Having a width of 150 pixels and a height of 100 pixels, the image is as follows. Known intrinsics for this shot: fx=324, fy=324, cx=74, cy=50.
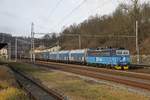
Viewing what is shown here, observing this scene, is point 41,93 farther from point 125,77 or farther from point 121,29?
point 121,29

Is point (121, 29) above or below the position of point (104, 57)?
above

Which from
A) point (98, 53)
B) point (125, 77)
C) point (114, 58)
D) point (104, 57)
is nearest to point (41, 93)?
point (125, 77)

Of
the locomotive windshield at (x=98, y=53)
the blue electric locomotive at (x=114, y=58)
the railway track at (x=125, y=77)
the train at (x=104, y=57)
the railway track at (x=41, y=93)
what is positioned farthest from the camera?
the locomotive windshield at (x=98, y=53)

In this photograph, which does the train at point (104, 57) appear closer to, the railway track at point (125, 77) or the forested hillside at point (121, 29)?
the railway track at point (125, 77)

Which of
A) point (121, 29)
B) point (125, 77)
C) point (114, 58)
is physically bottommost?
point (125, 77)

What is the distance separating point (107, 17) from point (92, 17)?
44.1 ft

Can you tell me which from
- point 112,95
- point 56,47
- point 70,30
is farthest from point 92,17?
point 112,95

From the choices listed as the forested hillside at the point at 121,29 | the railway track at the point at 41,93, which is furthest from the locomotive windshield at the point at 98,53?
the railway track at the point at 41,93

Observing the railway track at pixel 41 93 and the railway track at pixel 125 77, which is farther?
the railway track at pixel 125 77

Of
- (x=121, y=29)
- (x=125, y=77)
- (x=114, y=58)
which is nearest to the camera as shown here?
(x=125, y=77)

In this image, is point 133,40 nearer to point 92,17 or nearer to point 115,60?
point 115,60

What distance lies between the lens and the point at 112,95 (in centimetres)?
1686

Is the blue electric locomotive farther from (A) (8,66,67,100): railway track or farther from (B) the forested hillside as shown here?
(A) (8,66,67,100): railway track

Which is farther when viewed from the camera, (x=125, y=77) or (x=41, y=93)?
(x=125, y=77)
